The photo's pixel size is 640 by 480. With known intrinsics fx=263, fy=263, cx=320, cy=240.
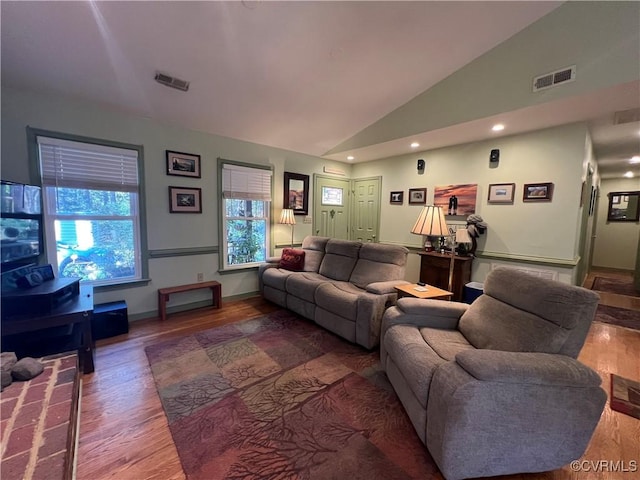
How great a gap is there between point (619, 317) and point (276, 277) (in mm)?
4653

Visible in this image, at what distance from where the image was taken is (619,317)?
352 centimetres

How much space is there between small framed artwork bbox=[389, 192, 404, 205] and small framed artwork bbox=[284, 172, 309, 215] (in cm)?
155

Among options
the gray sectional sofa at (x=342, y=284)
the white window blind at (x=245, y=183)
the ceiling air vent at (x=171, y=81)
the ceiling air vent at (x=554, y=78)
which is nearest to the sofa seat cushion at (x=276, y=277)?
the gray sectional sofa at (x=342, y=284)

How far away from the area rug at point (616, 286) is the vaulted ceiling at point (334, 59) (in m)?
2.78

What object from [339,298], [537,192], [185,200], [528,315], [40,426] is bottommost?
[40,426]

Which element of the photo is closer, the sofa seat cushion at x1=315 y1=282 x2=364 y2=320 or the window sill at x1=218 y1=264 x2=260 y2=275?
the sofa seat cushion at x1=315 y1=282 x2=364 y2=320

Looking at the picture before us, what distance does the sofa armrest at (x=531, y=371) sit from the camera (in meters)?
1.22

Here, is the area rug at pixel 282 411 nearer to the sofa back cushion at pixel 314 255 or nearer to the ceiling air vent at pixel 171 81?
the sofa back cushion at pixel 314 255

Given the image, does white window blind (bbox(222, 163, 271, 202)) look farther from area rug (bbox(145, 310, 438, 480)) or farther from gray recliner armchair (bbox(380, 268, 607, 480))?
gray recliner armchair (bbox(380, 268, 607, 480))

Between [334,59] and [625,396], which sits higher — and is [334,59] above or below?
above

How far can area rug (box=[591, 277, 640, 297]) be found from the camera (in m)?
4.70

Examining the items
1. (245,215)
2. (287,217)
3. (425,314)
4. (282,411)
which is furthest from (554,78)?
(245,215)

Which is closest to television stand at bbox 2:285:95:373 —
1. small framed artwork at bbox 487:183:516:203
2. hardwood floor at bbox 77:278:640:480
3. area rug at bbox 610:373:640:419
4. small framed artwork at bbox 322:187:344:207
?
hardwood floor at bbox 77:278:640:480

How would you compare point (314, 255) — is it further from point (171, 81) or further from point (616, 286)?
point (616, 286)
